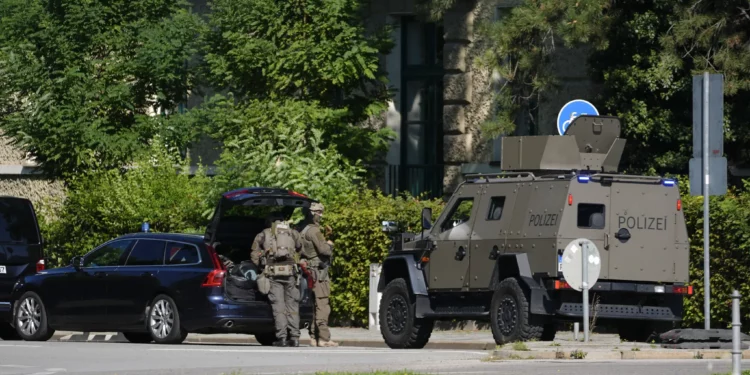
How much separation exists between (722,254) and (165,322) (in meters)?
6.95

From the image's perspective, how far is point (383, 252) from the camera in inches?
975

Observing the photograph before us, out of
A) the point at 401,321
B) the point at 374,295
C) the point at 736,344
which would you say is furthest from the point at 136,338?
the point at 736,344

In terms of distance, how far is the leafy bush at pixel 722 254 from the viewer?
2066 centimetres

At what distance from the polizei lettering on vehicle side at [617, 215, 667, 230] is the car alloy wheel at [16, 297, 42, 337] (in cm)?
821

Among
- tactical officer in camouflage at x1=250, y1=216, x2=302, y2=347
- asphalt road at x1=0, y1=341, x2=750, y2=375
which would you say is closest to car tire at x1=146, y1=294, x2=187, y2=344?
tactical officer in camouflage at x1=250, y1=216, x2=302, y2=347

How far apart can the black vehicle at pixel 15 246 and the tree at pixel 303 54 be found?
5421 mm

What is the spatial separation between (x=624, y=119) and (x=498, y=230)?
25.2 ft

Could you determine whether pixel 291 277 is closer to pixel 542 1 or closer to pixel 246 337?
pixel 246 337

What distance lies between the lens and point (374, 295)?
966 inches

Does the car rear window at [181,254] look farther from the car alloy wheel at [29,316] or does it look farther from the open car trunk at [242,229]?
the car alloy wheel at [29,316]

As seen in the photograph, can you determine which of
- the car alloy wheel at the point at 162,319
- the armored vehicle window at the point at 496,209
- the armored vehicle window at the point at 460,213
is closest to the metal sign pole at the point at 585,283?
the armored vehicle window at the point at 496,209

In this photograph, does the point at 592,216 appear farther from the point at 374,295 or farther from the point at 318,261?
the point at 374,295

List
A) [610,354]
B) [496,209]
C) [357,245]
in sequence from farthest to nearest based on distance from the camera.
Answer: [357,245] → [496,209] → [610,354]

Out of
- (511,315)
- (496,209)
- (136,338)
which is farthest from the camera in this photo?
(136,338)
